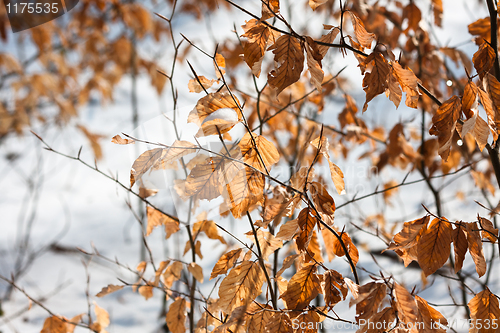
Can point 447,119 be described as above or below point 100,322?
above

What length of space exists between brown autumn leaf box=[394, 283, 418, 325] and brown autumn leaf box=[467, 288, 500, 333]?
0.15m

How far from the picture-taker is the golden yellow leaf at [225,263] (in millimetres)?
628

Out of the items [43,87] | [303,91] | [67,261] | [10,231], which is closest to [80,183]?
[10,231]

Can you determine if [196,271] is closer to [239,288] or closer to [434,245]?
[239,288]

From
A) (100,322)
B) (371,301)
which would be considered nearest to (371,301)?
(371,301)

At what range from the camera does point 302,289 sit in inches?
21.9

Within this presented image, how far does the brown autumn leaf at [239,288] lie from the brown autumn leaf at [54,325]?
2.16ft

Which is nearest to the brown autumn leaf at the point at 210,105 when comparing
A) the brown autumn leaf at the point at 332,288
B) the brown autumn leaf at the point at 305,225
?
the brown autumn leaf at the point at 305,225

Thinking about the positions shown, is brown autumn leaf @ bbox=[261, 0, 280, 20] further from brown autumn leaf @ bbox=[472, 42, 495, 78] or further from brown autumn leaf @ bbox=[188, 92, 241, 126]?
brown autumn leaf @ bbox=[472, 42, 495, 78]

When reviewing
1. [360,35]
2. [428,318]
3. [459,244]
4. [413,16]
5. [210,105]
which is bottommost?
[428,318]

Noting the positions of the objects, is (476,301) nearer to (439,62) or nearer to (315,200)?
(315,200)

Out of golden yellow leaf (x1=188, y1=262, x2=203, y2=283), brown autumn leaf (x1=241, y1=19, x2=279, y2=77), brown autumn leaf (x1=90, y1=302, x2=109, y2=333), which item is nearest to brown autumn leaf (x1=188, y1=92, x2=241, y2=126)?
brown autumn leaf (x1=241, y1=19, x2=279, y2=77)

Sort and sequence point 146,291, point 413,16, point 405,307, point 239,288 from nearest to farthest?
point 405,307
point 239,288
point 146,291
point 413,16

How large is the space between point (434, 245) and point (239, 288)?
→ 35 centimetres
